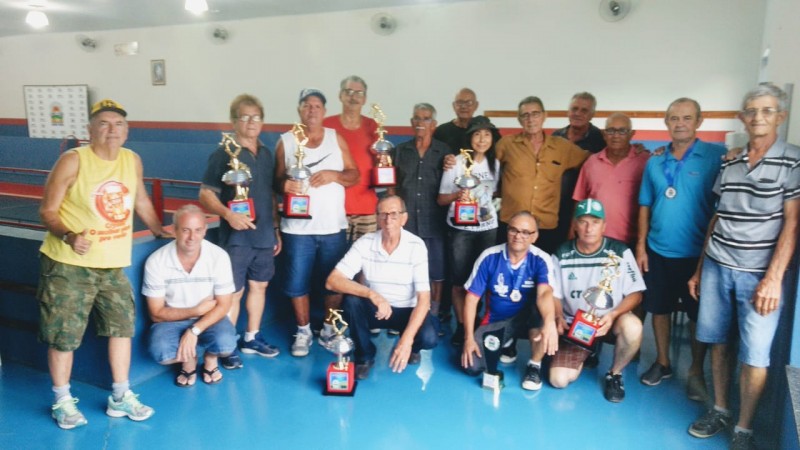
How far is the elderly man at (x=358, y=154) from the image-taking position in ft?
10.8

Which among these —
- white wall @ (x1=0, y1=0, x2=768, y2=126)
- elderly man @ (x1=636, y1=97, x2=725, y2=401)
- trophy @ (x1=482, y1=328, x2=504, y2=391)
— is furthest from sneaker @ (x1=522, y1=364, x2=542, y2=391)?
white wall @ (x1=0, y1=0, x2=768, y2=126)

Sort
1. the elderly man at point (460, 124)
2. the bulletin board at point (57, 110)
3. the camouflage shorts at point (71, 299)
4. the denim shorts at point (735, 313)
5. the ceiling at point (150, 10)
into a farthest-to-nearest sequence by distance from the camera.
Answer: the bulletin board at point (57, 110) → the ceiling at point (150, 10) → the elderly man at point (460, 124) → the camouflage shorts at point (71, 299) → the denim shorts at point (735, 313)

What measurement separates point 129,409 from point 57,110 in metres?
8.95

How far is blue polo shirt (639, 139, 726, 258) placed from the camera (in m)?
2.62

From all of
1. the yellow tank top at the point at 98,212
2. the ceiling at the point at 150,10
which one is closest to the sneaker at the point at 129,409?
the yellow tank top at the point at 98,212

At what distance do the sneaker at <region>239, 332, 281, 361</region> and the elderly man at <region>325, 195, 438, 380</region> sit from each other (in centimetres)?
55

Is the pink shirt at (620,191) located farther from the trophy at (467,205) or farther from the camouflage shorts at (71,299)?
the camouflage shorts at (71,299)

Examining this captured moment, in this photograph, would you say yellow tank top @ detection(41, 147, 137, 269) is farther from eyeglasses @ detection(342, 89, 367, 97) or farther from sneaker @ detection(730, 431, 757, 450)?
sneaker @ detection(730, 431, 757, 450)

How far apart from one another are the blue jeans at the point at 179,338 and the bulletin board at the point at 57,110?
797cm

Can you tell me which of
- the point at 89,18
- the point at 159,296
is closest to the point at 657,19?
the point at 159,296

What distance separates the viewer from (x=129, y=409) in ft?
8.41

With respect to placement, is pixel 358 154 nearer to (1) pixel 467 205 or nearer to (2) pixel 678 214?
(1) pixel 467 205

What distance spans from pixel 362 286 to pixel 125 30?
26.0 feet

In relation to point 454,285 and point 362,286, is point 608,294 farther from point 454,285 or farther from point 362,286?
point 362,286
